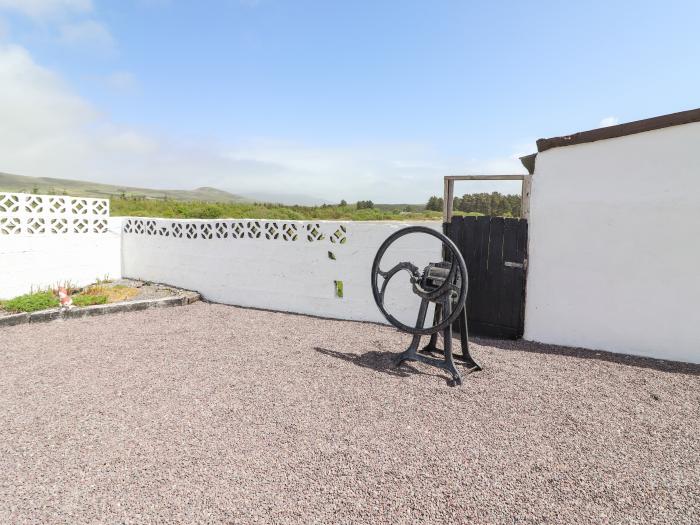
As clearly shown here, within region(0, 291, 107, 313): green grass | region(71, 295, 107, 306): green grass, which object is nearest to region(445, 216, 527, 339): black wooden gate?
region(71, 295, 107, 306): green grass

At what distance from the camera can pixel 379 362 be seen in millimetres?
4383

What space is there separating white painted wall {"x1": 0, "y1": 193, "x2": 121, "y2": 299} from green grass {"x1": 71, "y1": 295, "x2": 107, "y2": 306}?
53.7 inches

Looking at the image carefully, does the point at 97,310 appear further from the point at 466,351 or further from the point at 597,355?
the point at 597,355

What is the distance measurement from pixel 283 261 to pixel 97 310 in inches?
125

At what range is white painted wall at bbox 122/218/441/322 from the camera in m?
5.87

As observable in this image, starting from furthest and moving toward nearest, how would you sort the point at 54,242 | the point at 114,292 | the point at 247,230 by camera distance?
1. the point at 54,242
2. the point at 114,292
3. the point at 247,230

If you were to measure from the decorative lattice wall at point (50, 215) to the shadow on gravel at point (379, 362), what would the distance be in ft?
21.5

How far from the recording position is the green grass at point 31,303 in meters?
6.06

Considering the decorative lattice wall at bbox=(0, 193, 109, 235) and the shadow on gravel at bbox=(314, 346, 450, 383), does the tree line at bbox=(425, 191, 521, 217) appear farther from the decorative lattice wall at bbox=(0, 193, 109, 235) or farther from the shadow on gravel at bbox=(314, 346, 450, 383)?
the decorative lattice wall at bbox=(0, 193, 109, 235)

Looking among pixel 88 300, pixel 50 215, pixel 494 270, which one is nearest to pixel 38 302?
pixel 88 300

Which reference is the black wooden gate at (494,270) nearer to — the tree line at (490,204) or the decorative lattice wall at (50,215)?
the tree line at (490,204)

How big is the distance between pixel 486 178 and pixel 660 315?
2.60 m

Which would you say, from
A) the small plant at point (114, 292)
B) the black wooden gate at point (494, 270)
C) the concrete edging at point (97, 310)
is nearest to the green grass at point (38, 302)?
the concrete edging at point (97, 310)

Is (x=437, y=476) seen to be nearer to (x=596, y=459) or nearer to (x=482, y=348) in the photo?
→ (x=596, y=459)
